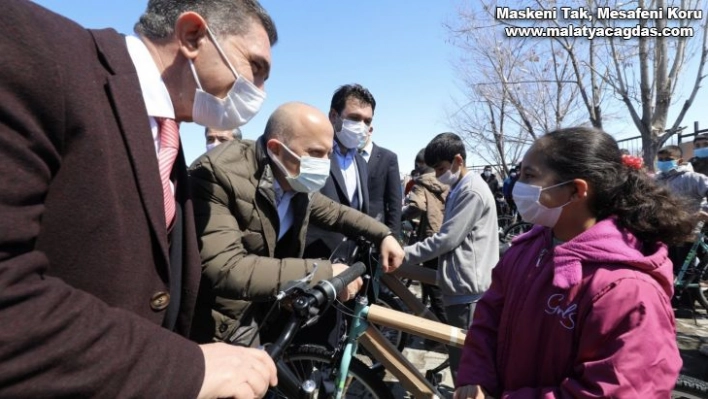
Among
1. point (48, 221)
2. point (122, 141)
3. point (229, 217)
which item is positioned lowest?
point (229, 217)

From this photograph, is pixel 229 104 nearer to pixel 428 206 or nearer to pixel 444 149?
pixel 444 149

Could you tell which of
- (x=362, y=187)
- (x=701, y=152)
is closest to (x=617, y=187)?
(x=362, y=187)

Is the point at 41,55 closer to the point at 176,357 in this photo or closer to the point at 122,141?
the point at 122,141

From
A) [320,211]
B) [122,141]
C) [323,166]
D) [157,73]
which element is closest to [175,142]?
[157,73]

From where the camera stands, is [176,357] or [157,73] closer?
[176,357]

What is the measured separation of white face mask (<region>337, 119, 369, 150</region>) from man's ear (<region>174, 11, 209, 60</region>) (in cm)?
243

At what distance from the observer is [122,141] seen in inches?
33.6

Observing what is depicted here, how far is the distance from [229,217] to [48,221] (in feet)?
2.96

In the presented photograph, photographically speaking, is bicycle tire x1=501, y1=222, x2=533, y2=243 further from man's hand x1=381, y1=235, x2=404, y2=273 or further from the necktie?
the necktie

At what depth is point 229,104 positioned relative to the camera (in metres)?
1.37

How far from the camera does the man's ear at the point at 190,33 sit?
1.17m

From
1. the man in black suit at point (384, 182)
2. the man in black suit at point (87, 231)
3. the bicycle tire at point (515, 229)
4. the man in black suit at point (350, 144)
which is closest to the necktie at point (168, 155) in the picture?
the man in black suit at point (87, 231)

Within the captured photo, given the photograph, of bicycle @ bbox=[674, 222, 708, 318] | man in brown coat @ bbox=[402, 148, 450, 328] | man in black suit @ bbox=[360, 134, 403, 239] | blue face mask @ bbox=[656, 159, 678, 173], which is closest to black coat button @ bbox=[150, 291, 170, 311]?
man in black suit @ bbox=[360, 134, 403, 239]

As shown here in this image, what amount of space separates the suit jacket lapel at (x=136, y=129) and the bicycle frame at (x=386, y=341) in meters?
1.60
